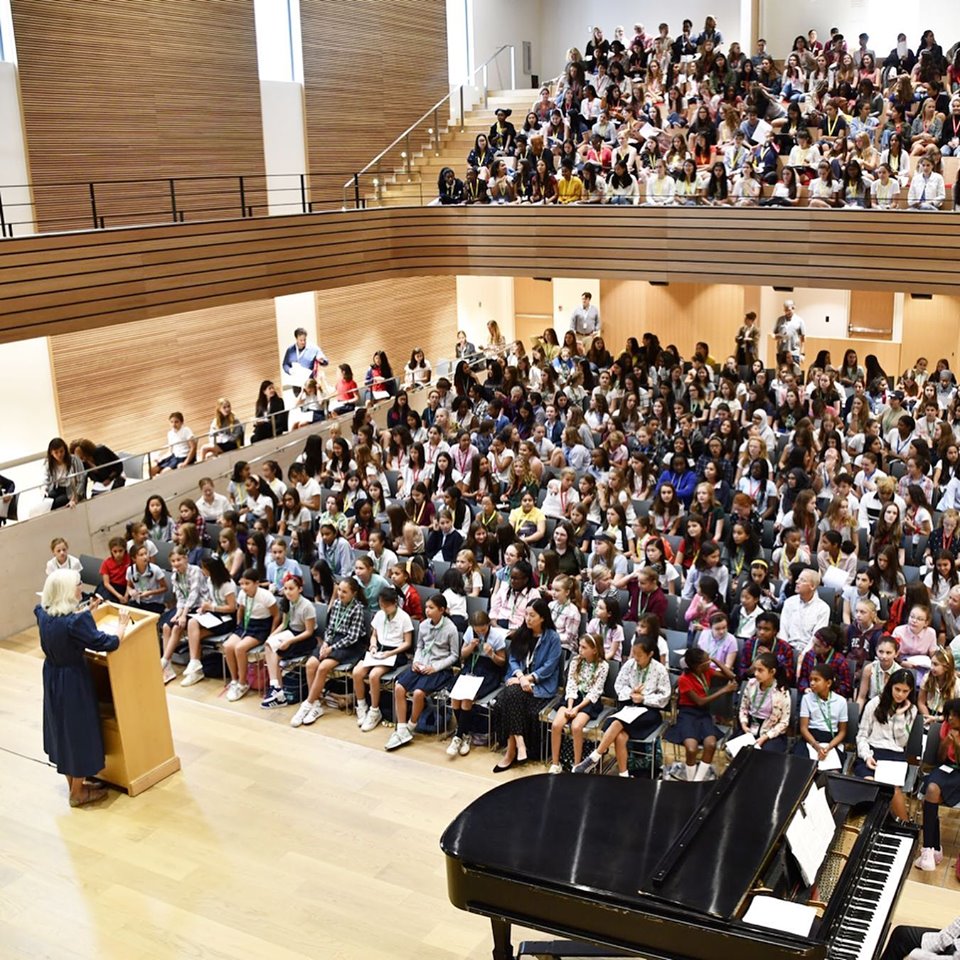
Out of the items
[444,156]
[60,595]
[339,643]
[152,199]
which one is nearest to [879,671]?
[339,643]

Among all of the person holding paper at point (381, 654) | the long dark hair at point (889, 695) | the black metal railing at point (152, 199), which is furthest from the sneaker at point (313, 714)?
the black metal railing at point (152, 199)

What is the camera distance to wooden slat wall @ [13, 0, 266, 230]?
12.4 metres

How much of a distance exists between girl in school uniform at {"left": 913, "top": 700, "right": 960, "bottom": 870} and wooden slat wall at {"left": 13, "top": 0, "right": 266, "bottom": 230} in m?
10.9

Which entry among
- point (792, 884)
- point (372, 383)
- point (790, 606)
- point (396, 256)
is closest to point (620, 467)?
point (790, 606)

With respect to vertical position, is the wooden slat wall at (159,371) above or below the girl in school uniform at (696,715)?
above

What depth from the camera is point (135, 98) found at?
13469 millimetres

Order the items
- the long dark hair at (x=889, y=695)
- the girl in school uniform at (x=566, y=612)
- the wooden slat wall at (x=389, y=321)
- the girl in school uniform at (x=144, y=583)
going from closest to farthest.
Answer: the long dark hair at (x=889, y=695) < the girl in school uniform at (x=566, y=612) < the girl in school uniform at (x=144, y=583) < the wooden slat wall at (x=389, y=321)

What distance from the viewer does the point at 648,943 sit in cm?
348

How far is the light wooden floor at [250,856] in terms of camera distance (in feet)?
15.3

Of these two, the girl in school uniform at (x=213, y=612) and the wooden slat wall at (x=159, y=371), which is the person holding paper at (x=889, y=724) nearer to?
the girl in school uniform at (x=213, y=612)

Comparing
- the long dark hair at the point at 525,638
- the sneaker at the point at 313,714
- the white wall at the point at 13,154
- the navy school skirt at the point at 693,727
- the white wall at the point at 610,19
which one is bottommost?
the sneaker at the point at 313,714

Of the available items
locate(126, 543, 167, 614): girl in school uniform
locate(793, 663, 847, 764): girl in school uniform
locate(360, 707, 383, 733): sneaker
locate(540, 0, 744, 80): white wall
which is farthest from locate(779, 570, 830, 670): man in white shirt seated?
locate(540, 0, 744, 80): white wall

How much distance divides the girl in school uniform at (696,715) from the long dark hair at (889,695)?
0.85 meters

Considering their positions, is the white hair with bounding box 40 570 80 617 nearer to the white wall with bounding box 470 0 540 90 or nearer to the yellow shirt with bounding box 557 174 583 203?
the yellow shirt with bounding box 557 174 583 203
